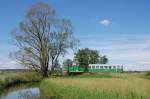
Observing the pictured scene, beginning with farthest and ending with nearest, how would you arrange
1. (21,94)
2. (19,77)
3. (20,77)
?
(20,77)
(19,77)
(21,94)

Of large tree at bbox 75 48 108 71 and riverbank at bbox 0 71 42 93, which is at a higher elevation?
large tree at bbox 75 48 108 71

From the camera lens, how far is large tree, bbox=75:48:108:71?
3868 inches

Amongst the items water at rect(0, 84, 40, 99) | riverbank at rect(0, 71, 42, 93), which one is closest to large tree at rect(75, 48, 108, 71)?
riverbank at rect(0, 71, 42, 93)

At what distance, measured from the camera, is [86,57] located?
3986 inches

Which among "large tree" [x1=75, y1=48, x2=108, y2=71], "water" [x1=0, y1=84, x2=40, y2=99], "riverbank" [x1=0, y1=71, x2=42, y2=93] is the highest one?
"large tree" [x1=75, y1=48, x2=108, y2=71]

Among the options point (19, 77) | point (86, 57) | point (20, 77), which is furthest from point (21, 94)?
point (86, 57)

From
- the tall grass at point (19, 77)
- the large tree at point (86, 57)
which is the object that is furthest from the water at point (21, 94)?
the large tree at point (86, 57)

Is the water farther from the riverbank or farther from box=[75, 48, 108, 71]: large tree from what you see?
box=[75, 48, 108, 71]: large tree

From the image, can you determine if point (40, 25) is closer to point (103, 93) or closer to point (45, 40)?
point (45, 40)

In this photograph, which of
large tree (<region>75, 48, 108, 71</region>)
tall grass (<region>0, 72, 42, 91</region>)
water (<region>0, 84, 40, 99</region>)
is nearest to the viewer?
water (<region>0, 84, 40, 99</region>)

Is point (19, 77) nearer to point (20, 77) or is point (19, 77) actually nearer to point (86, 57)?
point (20, 77)

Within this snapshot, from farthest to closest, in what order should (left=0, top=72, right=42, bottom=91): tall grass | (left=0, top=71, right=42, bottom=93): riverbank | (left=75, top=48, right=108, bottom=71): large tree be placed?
(left=75, top=48, right=108, bottom=71): large tree
(left=0, top=71, right=42, bottom=93): riverbank
(left=0, top=72, right=42, bottom=91): tall grass

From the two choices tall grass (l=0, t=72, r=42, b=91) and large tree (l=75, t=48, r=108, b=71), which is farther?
large tree (l=75, t=48, r=108, b=71)

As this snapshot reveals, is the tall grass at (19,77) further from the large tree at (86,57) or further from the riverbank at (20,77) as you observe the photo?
the large tree at (86,57)
